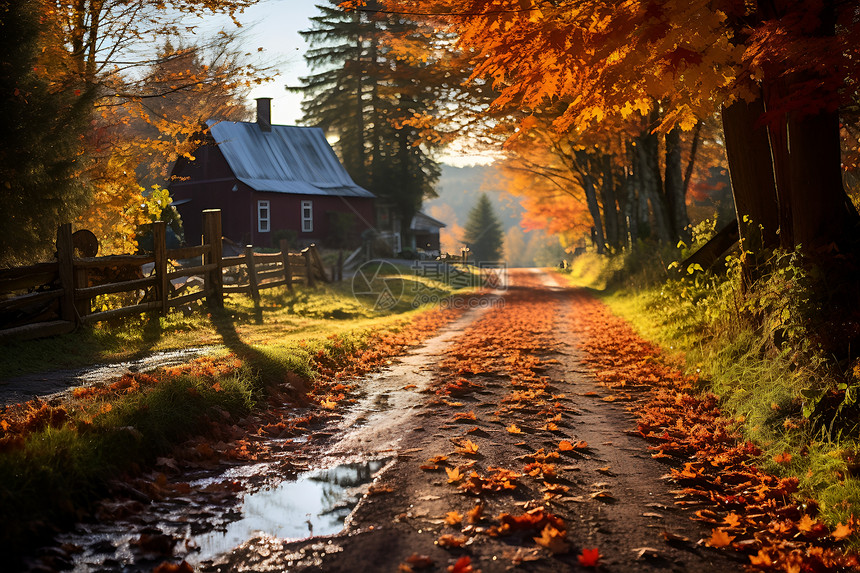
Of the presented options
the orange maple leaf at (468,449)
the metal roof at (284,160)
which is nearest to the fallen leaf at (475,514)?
the orange maple leaf at (468,449)

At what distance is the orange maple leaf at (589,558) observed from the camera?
3.58m

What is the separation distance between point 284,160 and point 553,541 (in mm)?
39662

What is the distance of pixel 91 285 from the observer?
11.6 m

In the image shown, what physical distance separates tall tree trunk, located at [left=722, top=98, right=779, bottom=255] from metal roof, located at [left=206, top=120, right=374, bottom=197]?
30949 mm

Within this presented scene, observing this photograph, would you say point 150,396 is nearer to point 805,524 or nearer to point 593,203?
point 805,524

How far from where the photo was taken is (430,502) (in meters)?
4.49

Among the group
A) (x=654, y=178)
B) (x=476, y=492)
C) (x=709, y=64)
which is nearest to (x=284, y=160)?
(x=654, y=178)

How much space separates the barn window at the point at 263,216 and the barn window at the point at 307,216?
9.54 feet

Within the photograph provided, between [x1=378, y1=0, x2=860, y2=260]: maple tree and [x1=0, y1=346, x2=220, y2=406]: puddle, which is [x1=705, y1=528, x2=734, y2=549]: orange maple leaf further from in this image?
[x1=0, y1=346, x2=220, y2=406]: puddle

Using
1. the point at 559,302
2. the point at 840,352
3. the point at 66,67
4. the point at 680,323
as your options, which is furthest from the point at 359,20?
the point at 840,352

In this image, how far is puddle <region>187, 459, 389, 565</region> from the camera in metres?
4.01

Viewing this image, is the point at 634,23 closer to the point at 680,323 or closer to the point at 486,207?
the point at 680,323

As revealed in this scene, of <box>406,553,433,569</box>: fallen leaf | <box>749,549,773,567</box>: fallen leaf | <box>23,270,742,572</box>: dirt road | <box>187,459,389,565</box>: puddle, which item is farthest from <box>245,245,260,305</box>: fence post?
<box>749,549,773,567</box>: fallen leaf

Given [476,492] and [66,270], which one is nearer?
[476,492]
